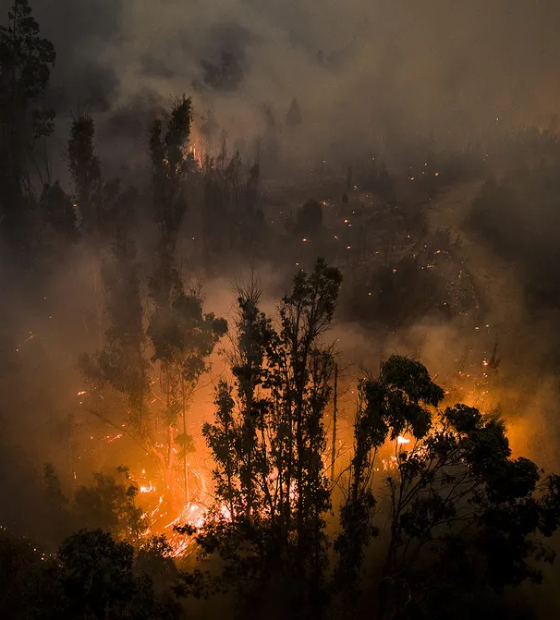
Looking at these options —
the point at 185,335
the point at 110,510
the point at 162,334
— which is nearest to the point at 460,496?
the point at 185,335

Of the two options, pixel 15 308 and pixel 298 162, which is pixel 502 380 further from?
pixel 298 162

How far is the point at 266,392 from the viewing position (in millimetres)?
38344

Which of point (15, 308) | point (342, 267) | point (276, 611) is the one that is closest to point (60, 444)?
point (15, 308)

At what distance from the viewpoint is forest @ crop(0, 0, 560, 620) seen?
12016 mm

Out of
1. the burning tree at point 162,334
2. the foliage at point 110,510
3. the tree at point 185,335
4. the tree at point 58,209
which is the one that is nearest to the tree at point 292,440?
the tree at point 185,335

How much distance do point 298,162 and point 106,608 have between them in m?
109

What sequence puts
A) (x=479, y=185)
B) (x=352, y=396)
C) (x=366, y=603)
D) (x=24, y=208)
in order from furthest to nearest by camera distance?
(x=479, y=185)
(x=352, y=396)
(x=24, y=208)
(x=366, y=603)

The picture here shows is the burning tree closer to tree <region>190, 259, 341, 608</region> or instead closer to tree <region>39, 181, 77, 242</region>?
tree <region>39, 181, 77, 242</region>

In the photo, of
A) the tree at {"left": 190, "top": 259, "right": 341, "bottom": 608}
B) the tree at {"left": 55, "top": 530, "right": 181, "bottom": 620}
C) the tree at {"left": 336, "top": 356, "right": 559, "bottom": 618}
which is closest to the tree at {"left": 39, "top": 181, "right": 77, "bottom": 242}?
the tree at {"left": 190, "top": 259, "right": 341, "bottom": 608}

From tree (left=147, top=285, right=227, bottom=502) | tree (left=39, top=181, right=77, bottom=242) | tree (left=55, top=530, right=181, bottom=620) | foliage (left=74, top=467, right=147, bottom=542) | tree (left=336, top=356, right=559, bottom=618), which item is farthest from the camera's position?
tree (left=39, top=181, right=77, bottom=242)

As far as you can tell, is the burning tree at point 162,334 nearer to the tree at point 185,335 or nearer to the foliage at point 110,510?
the tree at point 185,335

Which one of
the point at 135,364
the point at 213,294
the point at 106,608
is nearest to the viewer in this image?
the point at 106,608

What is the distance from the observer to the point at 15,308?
3947cm

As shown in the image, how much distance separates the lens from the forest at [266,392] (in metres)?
12.0
